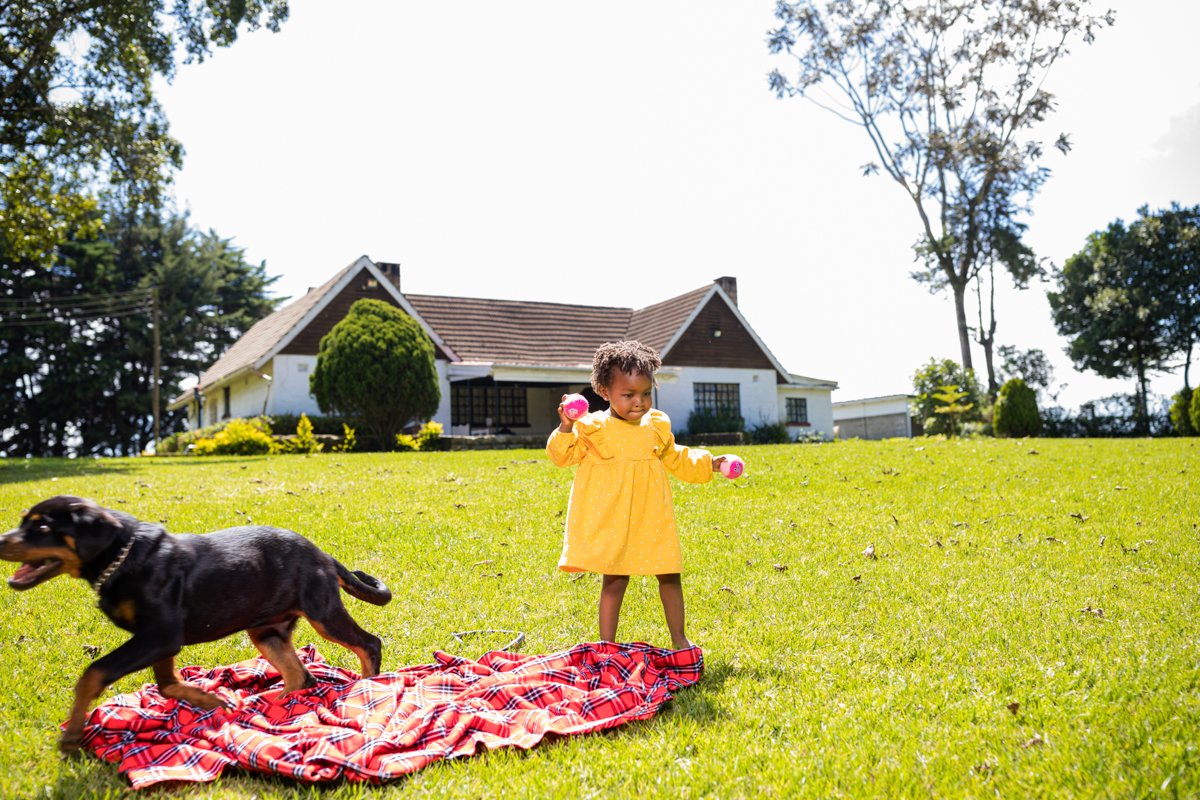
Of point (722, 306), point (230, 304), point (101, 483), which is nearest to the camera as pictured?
point (101, 483)

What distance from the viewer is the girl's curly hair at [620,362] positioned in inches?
171

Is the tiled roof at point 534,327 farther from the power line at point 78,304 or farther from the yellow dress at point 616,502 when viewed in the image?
the yellow dress at point 616,502

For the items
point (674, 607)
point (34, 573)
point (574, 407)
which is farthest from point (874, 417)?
point (34, 573)

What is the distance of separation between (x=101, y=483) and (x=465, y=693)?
34.1ft

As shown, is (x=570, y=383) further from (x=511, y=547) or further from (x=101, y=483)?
(x=511, y=547)

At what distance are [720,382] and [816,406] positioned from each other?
19.1 ft

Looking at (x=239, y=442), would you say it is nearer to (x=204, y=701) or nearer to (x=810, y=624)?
(x=204, y=701)

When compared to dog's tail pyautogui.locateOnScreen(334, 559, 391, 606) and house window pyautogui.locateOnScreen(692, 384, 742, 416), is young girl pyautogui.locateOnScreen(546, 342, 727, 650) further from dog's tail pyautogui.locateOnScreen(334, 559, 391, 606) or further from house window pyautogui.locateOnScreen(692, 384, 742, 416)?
house window pyautogui.locateOnScreen(692, 384, 742, 416)

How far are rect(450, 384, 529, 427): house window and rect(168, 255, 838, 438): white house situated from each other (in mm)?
38

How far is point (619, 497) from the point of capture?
171 inches

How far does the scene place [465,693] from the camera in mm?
3676

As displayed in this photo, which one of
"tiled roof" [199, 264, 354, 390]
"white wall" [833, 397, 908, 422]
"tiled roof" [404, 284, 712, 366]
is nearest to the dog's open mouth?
"tiled roof" [199, 264, 354, 390]

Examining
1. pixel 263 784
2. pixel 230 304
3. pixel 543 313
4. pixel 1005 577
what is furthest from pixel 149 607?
pixel 230 304

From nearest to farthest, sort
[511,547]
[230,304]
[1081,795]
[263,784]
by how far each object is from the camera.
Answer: [1081,795] → [263,784] → [511,547] → [230,304]
